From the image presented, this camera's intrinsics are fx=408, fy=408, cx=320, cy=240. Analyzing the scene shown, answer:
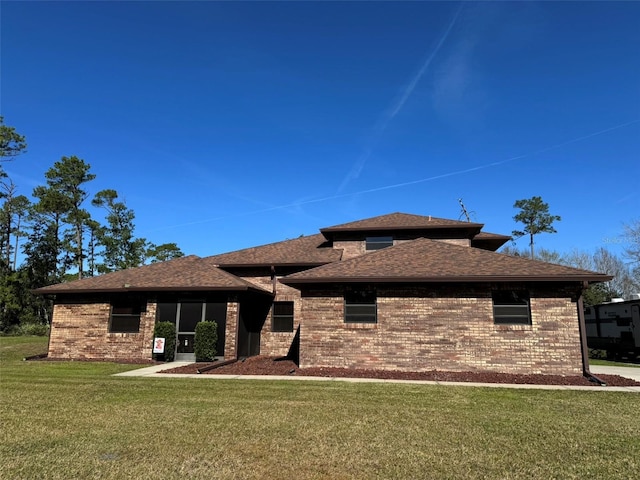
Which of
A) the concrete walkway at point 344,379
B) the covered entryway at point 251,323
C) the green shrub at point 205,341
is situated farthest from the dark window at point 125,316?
the covered entryway at point 251,323

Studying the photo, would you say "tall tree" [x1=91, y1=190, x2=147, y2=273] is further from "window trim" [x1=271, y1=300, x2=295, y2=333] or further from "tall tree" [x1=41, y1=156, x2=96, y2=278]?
"window trim" [x1=271, y1=300, x2=295, y2=333]

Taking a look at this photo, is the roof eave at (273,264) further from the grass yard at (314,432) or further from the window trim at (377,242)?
the grass yard at (314,432)

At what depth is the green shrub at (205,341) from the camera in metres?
14.4

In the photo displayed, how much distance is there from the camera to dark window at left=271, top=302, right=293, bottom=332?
56.4ft

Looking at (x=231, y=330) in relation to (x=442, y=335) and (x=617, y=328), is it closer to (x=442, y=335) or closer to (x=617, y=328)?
(x=442, y=335)

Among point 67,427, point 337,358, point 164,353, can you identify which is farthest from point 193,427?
point 164,353

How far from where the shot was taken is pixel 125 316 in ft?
52.9

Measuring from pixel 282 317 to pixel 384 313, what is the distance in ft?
20.4

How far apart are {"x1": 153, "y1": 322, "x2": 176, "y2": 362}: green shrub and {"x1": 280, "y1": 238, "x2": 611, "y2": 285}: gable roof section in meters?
5.42

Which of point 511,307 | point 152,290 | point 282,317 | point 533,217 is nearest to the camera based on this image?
point 511,307

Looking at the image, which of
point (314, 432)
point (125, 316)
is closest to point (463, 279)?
point (314, 432)

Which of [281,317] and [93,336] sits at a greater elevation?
[281,317]

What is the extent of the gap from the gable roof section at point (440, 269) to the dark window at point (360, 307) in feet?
1.89

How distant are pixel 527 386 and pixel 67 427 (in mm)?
9600
